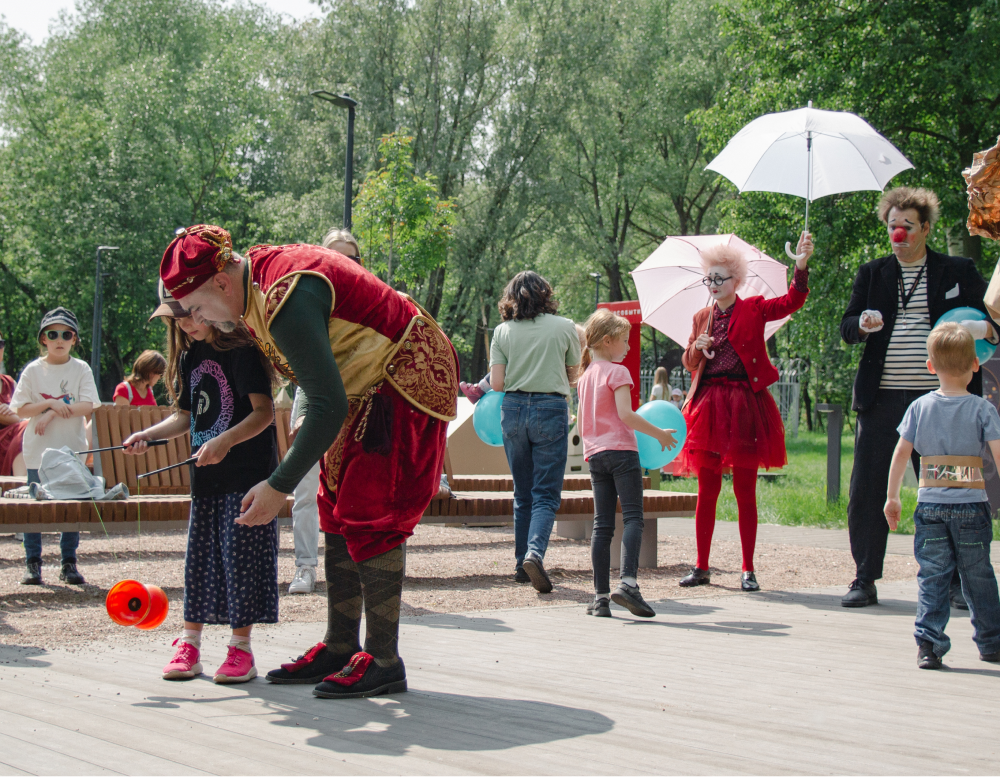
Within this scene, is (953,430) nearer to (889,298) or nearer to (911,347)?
(911,347)

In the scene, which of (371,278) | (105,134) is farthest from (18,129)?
(371,278)

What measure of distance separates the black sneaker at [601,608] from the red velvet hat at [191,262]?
3.09 m

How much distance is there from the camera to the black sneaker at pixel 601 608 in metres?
5.64

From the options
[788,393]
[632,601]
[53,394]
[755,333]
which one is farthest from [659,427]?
→ [788,393]

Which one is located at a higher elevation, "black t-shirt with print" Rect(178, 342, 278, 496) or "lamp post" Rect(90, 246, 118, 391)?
"lamp post" Rect(90, 246, 118, 391)

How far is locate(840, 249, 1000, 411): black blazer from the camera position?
235 inches

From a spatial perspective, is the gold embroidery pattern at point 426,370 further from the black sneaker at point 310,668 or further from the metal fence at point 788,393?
the metal fence at point 788,393

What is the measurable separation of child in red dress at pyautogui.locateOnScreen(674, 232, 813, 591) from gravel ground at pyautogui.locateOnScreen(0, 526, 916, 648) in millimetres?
573

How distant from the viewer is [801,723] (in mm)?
3320

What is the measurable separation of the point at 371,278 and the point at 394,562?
998mm

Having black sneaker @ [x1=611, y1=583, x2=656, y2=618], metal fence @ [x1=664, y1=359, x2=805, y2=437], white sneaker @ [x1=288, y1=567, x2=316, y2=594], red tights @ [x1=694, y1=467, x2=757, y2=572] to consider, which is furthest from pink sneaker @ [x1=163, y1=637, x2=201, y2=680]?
metal fence @ [x1=664, y1=359, x2=805, y2=437]

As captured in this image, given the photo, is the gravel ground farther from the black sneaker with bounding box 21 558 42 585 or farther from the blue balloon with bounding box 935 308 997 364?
the blue balloon with bounding box 935 308 997 364

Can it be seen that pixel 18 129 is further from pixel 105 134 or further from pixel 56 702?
pixel 56 702

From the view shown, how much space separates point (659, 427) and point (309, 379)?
442cm
